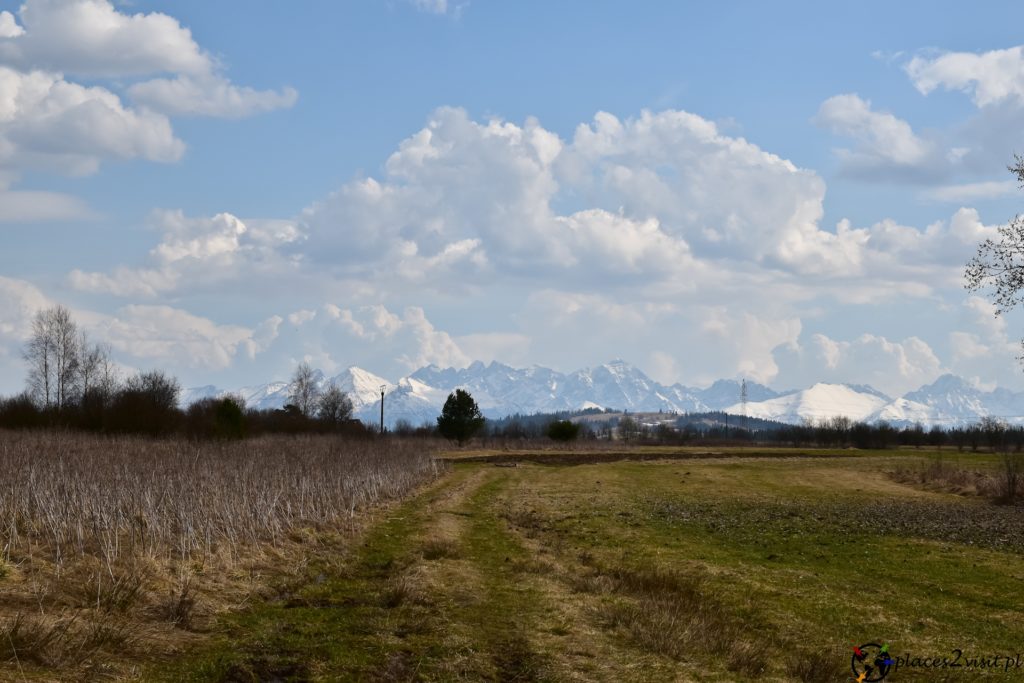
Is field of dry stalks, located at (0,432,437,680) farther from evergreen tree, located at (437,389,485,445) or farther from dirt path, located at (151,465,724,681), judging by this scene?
evergreen tree, located at (437,389,485,445)

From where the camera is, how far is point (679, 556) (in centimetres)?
2392

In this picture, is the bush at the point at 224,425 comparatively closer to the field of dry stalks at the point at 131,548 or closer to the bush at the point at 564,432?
the field of dry stalks at the point at 131,548

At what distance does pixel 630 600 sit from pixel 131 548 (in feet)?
34.9

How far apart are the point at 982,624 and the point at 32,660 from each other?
16.0 m

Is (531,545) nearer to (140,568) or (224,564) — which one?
(224,564)

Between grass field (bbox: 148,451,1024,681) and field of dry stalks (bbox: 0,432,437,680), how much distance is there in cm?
86

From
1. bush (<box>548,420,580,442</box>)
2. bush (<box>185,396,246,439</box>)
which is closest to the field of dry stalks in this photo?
bush (<box>185,396,246,439</box>)

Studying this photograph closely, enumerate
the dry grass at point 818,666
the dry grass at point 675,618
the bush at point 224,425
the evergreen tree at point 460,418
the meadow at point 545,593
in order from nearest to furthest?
the meadow at point 545,593 < the dry grass at point 818,666 < the dry grass at point 675,618 < the bush at point 224,425 < the evergreen tree at point 460,418

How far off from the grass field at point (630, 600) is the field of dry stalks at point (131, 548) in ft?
2.81

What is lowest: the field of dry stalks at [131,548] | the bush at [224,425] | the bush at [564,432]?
the bush at [564,432]

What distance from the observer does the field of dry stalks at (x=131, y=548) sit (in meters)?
12.1

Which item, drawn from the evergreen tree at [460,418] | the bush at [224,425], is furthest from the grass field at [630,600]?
the evergreen tree at [460,418]

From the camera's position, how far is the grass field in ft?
42.8

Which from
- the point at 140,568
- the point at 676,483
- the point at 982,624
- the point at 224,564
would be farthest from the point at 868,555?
the point at 676,483
